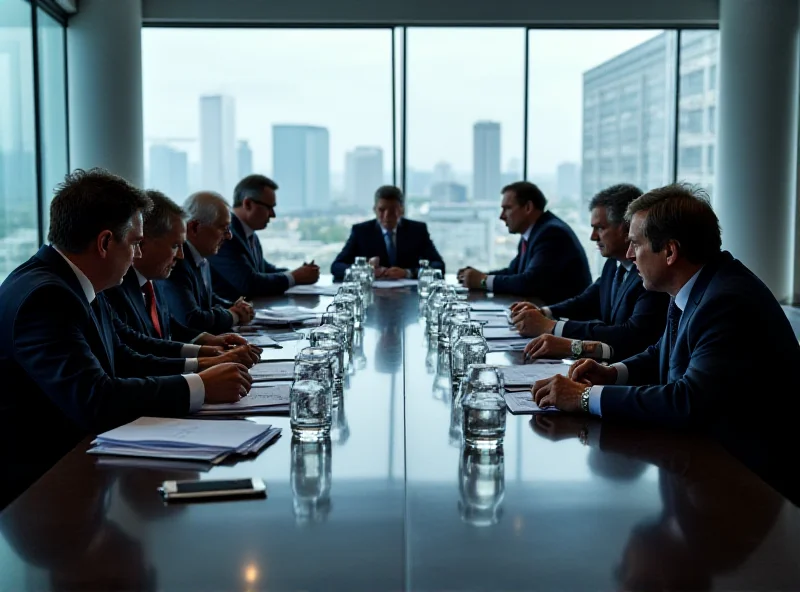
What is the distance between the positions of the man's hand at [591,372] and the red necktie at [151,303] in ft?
6.46

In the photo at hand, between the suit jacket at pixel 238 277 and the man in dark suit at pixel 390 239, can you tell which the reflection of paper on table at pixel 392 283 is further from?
the man in dark suit at pixel 390 239

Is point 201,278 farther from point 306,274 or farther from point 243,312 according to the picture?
point 306,274

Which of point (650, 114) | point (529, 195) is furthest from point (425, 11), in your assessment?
point (529, 195)

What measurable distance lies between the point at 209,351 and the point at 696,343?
1.87 metres

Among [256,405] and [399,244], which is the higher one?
[399,244]

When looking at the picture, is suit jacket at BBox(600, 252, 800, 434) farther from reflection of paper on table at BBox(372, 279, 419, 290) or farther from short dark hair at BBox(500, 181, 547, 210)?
short dark hair at BBox(500, 181, 547, 210)

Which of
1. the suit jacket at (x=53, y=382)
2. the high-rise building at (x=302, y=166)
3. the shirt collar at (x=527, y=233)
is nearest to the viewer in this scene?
the suit jacket at (x=53, y=382)

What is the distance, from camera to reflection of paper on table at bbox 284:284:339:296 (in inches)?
247

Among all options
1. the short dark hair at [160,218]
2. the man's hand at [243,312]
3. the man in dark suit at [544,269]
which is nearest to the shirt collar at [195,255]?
the man's hand at [243,312]

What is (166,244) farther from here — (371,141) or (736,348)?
(371,141)

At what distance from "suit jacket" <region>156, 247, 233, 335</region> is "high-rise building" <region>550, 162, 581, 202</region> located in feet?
19.5

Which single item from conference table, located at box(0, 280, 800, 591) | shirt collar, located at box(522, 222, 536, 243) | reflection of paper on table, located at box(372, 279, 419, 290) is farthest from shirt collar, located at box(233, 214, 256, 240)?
conference table, located at box(0, 280, 800, 591)

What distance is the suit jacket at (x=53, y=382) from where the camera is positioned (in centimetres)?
260

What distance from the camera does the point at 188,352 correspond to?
3955 mm
